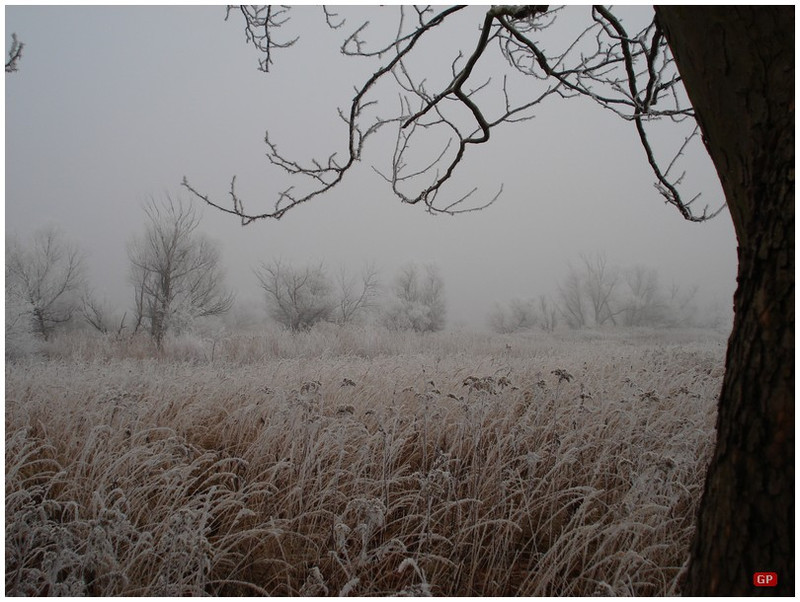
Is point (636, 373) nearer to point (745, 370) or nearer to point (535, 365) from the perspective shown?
point (535, 365)

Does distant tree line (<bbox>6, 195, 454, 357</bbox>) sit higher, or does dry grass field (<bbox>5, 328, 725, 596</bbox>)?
distant tree line (<bbox>6, 195, 454, 357</bbox>)

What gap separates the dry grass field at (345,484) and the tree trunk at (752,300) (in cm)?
62

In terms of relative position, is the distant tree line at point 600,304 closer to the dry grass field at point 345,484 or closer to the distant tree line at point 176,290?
the distant tree line at point 176,290

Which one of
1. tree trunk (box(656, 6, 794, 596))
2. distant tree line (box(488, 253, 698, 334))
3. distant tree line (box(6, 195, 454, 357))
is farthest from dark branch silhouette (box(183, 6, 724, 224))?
distant tree line (box(488, 253, 698, 334))

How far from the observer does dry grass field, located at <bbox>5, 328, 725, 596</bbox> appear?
1550 millimetres

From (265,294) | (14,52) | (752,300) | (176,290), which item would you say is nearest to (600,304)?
(265,294)

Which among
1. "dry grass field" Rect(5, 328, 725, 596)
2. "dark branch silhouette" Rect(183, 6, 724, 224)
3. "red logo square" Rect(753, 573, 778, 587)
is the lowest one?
"dry grass field" Rect(5, 328, 725, 596)

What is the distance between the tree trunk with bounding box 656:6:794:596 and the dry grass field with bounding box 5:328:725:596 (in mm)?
622

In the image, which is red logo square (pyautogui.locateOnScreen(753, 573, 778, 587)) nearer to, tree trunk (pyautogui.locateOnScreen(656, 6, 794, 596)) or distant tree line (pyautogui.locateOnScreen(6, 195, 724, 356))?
tree trunk (pyautogui.locateOnScreen(656, 6, 794, 596))

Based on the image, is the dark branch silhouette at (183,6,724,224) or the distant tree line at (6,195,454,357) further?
the distant tree line at (6,195,454,357)

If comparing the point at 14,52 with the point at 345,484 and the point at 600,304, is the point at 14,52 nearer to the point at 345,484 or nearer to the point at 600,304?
the point at 345,484

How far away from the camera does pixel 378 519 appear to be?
54.9 inches

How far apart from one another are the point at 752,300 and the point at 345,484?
1.67m

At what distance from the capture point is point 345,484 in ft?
6.33
